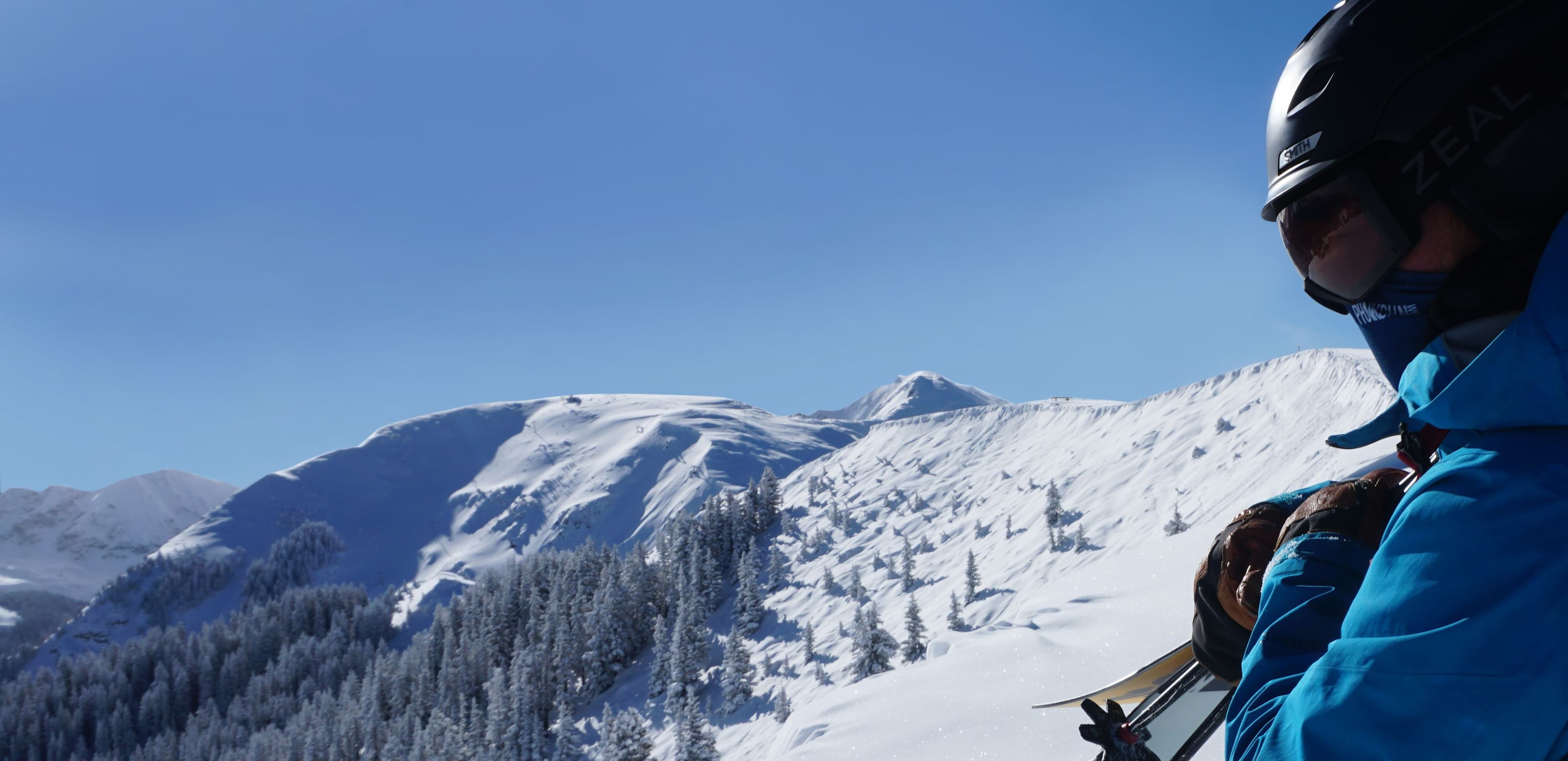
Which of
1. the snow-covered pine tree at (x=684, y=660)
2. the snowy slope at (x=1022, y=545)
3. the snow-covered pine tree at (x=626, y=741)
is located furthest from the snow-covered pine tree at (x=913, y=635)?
the snow-covered pine tree at (x=684, y=660)

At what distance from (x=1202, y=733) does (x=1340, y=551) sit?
4.00 ft

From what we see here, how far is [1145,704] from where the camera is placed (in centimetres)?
298

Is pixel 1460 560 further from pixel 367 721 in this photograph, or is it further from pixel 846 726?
pixel 367 721

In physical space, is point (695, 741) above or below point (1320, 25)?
below

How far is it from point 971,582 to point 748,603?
62.9 feet

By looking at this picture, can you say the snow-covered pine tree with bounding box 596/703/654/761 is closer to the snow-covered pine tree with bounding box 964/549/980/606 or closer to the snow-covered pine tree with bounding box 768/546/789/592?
the snow-covered pine tree with bounding box 964/549/980/606

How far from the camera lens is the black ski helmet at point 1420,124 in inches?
70.3

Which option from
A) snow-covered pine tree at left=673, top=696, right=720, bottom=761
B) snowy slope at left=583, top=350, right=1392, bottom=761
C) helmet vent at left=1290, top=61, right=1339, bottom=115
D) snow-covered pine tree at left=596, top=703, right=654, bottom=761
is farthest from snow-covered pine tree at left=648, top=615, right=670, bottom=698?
helmet vent at left=1290, top=61, right=1339, bottom=115

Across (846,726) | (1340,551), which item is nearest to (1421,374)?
(1340,551)

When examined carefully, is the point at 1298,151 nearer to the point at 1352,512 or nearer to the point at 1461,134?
the point at 1461,134

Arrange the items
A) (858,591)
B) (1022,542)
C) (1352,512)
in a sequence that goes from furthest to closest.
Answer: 1. (858,591)
2. (1022,542)
3. (1352,512)

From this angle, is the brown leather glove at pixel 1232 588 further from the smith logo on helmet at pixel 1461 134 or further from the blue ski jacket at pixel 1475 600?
the smith logo on helmet at pixel 1461 134

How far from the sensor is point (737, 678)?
49.8 metres

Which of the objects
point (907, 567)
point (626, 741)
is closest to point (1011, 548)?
point (907, 567)
